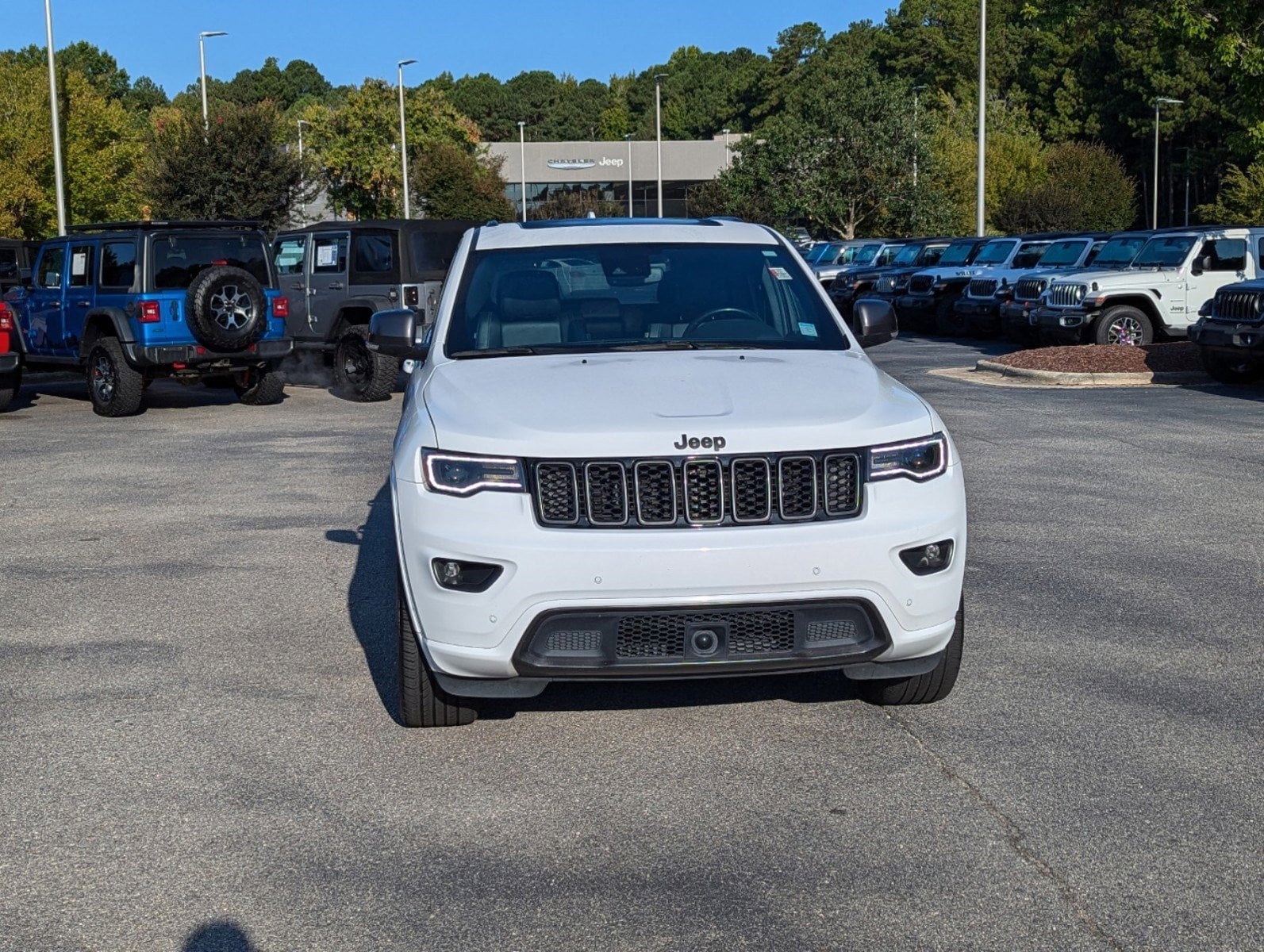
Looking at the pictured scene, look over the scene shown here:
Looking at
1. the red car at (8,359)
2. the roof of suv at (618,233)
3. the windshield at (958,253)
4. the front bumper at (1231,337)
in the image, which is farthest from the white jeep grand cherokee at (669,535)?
the windshield at (958,253)

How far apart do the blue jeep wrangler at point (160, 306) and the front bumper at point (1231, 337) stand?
1020 cm

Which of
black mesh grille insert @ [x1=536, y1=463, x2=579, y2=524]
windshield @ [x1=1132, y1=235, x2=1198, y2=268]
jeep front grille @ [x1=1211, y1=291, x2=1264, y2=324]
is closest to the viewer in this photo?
black mesh grille insert @ [x1=536, y1=463, x2=579, y2=524]

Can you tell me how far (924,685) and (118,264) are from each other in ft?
44.1

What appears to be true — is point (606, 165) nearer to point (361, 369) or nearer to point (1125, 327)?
point (1125, 327)

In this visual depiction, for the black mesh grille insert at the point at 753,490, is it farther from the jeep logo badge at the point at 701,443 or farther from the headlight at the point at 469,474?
the headlight at the point at 469,474

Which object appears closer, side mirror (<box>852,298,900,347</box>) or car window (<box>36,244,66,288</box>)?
side mirror (<box>852,298,900,347</box>)

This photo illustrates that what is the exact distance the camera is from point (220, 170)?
131ft

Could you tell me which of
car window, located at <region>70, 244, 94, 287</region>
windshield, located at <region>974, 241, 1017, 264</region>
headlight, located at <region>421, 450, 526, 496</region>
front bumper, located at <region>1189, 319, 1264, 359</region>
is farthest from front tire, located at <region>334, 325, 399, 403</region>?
windshield, located at <region>974, 241, 1017, 264</region>

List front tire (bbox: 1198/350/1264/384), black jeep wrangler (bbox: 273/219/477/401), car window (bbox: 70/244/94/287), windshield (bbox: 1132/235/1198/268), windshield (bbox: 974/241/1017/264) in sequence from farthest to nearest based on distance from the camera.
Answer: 1. windshield (bbox: 974/241/1017/264)
2. windshield (bbox: 1132/235/1198/268)
3. front tire (bbox: 1198/350/1264/384)
4. black jeep wrangler (bbox: 273/219/477/401)
5. car window (bbox: 70/244/94/287)

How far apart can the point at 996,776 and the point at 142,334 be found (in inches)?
532

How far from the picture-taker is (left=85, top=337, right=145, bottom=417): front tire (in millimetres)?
16938

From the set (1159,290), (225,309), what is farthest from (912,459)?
(1159,290)

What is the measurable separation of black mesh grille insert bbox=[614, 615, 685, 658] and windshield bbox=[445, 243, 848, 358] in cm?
159

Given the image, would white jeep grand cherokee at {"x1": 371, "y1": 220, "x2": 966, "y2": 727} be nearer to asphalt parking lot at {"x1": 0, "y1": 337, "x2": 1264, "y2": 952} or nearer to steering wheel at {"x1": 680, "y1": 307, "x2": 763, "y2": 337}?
asphalt parking lot at {"x1": 0, "y1": 337, "x2": 1264, "y2": 952}
